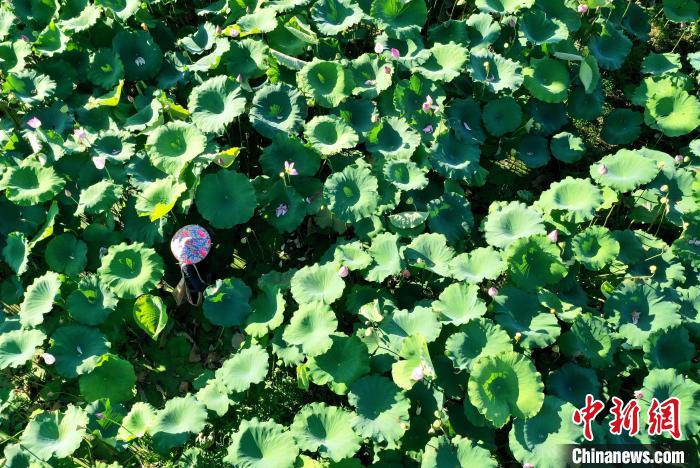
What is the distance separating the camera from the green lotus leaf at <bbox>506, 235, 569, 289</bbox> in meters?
3.59

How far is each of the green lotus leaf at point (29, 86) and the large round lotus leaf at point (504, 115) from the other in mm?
3019

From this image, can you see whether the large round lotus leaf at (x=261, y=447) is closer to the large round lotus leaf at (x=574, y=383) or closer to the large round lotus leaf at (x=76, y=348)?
the large round lotus leaf at (x=76, y=348)

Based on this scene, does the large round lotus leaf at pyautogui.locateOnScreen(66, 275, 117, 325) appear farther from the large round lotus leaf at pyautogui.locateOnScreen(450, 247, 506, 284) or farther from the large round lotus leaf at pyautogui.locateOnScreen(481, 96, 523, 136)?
the large round lotus leaf at pyautogui.locateOnScreen(481, 96, 523, 136)

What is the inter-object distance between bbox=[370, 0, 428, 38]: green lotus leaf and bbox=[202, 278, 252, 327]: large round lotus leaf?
2.18 m

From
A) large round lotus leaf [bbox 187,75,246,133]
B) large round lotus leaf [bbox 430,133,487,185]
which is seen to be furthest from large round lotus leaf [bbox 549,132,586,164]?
large round lotus leaf [bbox 187,75,246,133]

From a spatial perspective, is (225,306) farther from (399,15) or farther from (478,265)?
(399,15)

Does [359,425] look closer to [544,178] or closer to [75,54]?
Result: [544,178]

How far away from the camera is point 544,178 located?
15.2 ft

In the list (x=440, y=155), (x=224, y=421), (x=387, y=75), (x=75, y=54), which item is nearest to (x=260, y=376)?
(x=224, y=421)

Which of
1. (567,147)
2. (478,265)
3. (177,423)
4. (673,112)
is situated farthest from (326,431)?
(673,112)

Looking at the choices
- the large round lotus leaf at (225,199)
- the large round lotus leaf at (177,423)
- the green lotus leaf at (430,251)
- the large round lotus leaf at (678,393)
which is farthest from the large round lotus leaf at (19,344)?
the large round lotus leaf at (678,393)

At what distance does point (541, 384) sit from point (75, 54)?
13.0 ft

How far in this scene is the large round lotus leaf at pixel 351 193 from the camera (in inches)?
152

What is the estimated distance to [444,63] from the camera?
14.7 feet
